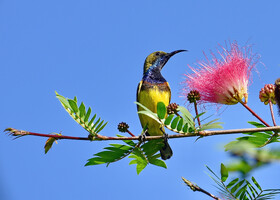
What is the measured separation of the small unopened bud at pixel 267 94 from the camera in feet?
7.80

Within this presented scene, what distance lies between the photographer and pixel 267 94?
Result: 2.41m

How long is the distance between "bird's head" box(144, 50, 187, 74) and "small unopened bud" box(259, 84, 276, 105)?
3307mm

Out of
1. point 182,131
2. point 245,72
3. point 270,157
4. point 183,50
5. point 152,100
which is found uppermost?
point 183,50

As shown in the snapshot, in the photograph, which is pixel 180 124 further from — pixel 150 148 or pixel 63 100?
pixel 63 100

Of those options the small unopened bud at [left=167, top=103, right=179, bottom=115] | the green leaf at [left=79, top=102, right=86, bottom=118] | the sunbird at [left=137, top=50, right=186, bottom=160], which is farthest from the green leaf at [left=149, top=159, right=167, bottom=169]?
the sunbird at [left=137, top=50, right=186, bottom=160]

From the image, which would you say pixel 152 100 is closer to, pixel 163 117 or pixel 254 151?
pixel 163 117

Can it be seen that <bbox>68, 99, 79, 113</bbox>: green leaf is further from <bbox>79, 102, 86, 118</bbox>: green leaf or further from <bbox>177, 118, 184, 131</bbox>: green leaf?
<bbox>177, 118, 184, 131</bbox>: green leaf

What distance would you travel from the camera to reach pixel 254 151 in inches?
22.5

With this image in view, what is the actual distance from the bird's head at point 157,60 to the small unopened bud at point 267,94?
331 centimetres

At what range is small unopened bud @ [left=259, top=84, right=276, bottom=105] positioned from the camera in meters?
2.38

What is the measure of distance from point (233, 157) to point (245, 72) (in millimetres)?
2565

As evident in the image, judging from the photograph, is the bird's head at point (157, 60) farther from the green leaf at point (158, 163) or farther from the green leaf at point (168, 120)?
the green leaf at point (168, 120)

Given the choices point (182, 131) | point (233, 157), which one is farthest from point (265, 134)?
point (233, 157)

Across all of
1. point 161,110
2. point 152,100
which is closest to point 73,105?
point 161,110
